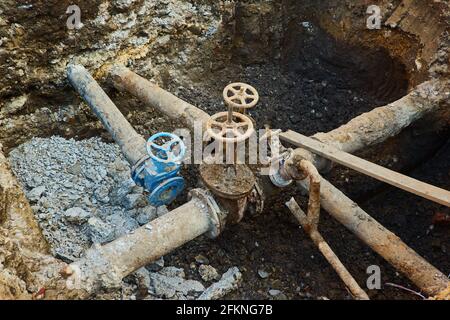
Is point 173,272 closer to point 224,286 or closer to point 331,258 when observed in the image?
point 224,286

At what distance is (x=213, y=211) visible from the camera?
2.54 meters

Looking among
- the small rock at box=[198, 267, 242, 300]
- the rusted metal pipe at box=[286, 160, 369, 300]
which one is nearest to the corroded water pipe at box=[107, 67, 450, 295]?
the rusted metal pipe at box=[286, 160, 369, 300]

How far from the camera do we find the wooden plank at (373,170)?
2463 mm

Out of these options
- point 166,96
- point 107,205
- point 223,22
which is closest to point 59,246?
point 107,205

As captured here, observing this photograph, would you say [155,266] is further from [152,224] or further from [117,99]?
[117,99]

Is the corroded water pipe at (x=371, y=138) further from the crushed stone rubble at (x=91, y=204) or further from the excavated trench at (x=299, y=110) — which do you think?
the crushed stone rubble at (x=91, y=204)

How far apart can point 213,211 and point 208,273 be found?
0.37 metres

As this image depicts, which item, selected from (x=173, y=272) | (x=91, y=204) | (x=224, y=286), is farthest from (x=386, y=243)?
(x=91, y=204)

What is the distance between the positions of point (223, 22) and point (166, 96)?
981mm

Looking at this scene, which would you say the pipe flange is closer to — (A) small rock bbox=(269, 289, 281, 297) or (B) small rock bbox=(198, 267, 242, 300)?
(B) small rock bbox=(198, 267, 242, 300)

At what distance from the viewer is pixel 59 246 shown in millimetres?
2678

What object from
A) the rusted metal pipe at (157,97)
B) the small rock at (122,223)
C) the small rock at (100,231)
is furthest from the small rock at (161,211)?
the rusted metal pipe at (157,97)

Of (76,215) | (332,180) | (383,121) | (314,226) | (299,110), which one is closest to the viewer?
(314,226)

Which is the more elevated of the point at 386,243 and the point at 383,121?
the point at 383,121
